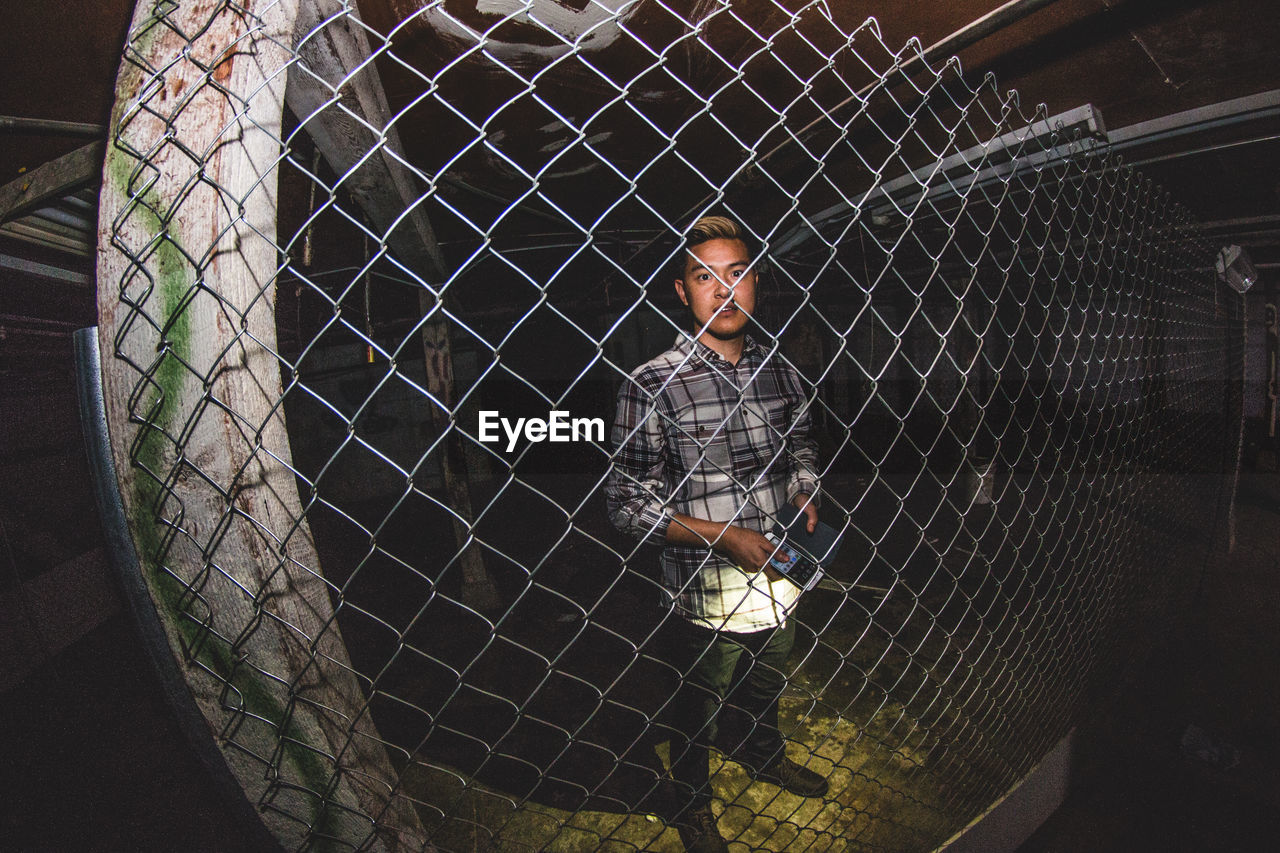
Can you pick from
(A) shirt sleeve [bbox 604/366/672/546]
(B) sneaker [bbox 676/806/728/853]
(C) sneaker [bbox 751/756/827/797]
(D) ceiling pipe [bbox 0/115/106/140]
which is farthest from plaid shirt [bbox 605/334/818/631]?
(D) ceiling pipe [bbox 0/115/106/140]

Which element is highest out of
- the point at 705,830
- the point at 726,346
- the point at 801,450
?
the point at 726,346

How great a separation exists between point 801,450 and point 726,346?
1.66ft

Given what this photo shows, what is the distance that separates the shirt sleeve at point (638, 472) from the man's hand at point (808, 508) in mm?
436

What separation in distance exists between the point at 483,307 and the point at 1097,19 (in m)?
7.66

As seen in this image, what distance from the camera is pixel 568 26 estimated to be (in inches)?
75.0

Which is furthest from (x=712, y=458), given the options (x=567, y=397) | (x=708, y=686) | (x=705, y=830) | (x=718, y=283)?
(x=567, y=397)

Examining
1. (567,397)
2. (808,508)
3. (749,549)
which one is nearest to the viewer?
(749,549)

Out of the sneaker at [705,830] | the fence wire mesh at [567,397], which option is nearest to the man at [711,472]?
the sneaker at [705,830]

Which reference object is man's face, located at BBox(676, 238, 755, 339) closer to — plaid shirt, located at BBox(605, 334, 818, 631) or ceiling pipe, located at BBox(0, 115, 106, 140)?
plaid shirt, located at BBox(605, 334, 818, 631)

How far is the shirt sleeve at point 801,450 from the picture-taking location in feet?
5.61

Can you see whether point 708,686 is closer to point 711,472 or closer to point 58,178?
point 711,472

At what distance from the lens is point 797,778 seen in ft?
6.52

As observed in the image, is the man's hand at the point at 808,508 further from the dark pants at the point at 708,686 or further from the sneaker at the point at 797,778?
the sneaker at the point at 797,778

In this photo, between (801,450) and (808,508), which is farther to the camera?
(801,450)
